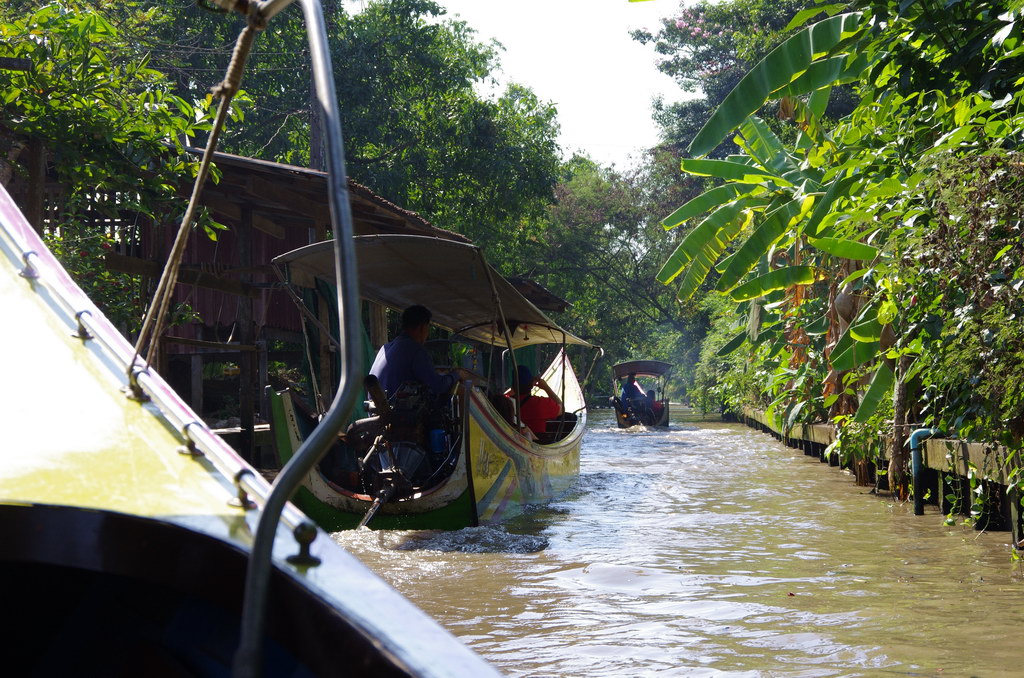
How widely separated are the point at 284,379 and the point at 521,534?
387 inches

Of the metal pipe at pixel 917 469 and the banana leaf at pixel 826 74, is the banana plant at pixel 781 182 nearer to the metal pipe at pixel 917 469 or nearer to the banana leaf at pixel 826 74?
the banana leaf at pixel 826 74

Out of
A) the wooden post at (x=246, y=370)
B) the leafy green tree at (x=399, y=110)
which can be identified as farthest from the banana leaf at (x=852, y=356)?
the leafy green tree at (x=399, y=110)

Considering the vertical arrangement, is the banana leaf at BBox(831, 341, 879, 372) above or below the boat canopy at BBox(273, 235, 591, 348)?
below

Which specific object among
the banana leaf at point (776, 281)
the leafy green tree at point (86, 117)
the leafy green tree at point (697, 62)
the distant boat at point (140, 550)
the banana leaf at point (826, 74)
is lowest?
the distant boat at point (140, 550)

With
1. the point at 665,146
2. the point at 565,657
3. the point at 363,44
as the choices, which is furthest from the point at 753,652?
the point at 665,146

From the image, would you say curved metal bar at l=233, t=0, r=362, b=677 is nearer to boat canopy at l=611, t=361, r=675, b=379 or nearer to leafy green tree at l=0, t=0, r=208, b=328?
leafy green tree at l=0, t=0, r=208, b=328

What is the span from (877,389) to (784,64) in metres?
2.71

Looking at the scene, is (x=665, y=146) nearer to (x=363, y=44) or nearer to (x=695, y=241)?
(x=363, y=44)

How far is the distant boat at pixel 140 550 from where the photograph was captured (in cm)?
144

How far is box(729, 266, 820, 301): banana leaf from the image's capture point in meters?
10.4

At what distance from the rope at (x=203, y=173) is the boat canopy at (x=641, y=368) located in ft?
84.2

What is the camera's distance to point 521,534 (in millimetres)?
8023

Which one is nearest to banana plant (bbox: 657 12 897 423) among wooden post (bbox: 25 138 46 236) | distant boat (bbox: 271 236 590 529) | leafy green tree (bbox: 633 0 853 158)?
distant boat (bbox: 271 236 590 529)

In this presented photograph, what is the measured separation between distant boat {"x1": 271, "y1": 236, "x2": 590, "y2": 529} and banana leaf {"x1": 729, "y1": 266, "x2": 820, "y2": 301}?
260 cm
